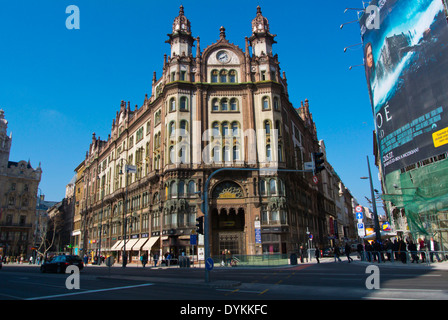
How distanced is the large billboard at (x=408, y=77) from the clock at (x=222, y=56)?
755 inches

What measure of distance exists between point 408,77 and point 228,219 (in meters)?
26.5

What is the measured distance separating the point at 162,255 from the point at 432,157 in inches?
1293

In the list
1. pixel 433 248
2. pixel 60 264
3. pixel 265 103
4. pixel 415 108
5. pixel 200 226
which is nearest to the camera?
pixel 200 226

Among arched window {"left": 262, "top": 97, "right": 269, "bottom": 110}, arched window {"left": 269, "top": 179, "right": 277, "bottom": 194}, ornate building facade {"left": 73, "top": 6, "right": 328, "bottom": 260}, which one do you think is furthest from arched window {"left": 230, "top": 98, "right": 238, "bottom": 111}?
arched window {"left": 269, "top": 179, "right": 277, "bottom": 194}

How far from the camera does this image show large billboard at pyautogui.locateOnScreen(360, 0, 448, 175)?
28.3 m

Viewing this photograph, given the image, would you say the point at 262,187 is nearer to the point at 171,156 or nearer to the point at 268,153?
the point at 268,153

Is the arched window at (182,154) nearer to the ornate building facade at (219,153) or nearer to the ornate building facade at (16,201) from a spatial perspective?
the ornate building facade at (219,153)

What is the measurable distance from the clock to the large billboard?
62.9ft

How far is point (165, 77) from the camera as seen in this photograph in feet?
160

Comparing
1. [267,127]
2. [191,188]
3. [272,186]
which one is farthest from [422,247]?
[191,188]

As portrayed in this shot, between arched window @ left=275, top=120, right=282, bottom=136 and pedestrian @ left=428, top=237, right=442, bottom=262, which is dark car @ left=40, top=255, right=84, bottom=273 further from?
pedestrian @ left=428, top=237, right=442, bottom=262

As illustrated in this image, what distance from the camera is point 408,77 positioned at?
31.7 m
